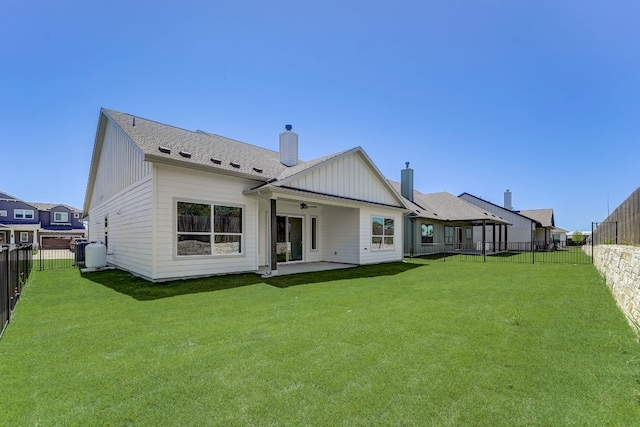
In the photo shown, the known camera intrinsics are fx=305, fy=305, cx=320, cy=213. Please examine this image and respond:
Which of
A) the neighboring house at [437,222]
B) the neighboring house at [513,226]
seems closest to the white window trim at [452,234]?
the neighboring house at [437,222]

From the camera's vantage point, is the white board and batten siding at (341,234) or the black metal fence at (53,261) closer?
the black metal fence at (53,261)

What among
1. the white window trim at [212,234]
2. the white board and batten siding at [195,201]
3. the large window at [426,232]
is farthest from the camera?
the large window at [426,232]

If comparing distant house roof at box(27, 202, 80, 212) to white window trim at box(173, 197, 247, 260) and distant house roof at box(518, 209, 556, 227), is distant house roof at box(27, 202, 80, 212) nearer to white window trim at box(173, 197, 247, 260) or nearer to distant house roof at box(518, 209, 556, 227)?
white window trim at box(173, 197, 247, 260)

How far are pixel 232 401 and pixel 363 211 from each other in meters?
12.1

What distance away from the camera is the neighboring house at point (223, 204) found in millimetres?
8969

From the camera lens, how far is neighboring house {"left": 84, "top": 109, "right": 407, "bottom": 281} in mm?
8969

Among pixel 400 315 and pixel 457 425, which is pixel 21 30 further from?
pixel 457 425

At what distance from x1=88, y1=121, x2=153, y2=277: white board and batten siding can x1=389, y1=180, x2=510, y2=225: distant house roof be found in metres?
16.3

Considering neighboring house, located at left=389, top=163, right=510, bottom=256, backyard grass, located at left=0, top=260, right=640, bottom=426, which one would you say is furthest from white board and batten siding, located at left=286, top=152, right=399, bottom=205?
backyard grass, located at left=0, top=260, right=640, bottom=426

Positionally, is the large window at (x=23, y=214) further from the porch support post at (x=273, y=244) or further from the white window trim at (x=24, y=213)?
the porch support post at (x=273, y=244)

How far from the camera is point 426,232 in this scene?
23281 millimetres

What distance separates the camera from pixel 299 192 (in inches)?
428

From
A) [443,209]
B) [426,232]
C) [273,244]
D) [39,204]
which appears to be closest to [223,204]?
[273,244]

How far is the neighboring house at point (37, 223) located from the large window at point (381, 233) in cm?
3961
